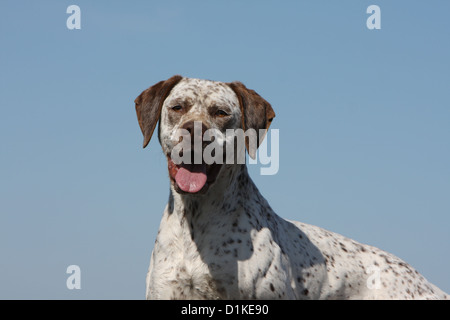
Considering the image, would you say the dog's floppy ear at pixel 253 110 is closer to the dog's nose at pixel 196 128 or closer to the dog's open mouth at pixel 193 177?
the dog's open mouth at pixel 193 177

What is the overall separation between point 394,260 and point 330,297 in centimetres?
160

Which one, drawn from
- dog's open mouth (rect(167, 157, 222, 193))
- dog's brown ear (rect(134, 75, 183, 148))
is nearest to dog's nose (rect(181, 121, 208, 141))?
dog's open mouth (rect(167, 157, 222, 193))

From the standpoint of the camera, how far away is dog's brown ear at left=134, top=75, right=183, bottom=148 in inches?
387

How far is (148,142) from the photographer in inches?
385

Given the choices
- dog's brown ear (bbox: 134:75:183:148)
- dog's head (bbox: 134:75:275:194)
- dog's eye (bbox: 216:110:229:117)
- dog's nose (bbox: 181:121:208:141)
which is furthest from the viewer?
dog's brown ear (bbox: 134:75:183:148)

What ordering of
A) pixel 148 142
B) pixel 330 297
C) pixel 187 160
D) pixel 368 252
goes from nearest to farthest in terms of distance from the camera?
pixel 187 160
pixel 148 142
pixel 330 297
pixel 368 252

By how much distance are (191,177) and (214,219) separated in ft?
2.64

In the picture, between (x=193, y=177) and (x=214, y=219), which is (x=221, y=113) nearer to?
(x=193, y=177)

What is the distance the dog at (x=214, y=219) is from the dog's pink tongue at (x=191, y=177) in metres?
0.01

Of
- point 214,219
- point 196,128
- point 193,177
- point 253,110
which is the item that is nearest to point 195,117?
point 196,128

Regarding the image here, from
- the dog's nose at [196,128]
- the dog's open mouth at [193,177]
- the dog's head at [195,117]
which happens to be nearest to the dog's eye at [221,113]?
the dog's head at [195,117]

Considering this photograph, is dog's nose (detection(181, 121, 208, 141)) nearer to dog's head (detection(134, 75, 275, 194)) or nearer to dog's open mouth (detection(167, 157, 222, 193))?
dog's head (detection(134, 75, 275, 194))
